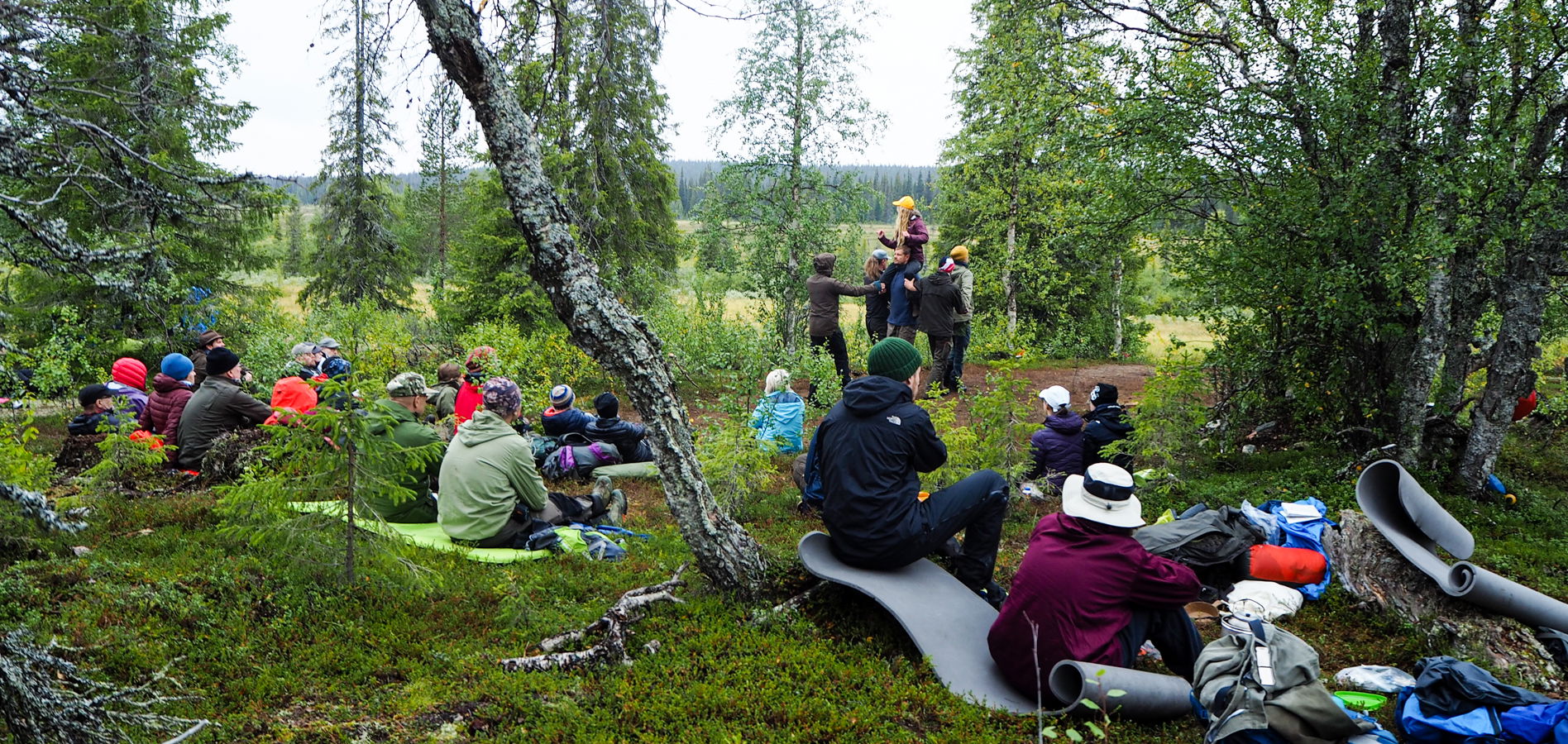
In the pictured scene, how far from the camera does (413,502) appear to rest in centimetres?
717

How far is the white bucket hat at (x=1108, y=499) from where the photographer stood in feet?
14.1

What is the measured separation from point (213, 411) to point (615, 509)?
4.32 m

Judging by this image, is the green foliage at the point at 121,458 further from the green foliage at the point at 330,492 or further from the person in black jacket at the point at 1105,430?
the person in black jacket at the point at 1105,430

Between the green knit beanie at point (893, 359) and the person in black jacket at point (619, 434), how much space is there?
4.17 m

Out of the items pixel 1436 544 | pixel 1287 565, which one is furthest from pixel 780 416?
pixel 1436 544

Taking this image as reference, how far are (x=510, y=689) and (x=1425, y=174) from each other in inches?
316

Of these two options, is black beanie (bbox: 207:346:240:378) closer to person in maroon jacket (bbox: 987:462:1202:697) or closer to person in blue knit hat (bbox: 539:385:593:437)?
person in blue knit hat (bbox: 539:385:593:437)

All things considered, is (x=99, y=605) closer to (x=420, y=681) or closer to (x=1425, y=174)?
(x=420, y=681)

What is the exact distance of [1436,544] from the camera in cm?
565

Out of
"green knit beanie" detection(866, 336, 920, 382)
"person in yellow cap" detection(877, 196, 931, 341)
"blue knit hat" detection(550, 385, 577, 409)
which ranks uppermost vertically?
"person in yellow cap" detection(877, 196, 931, 341)

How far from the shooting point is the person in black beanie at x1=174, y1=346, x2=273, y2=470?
8.15 meters

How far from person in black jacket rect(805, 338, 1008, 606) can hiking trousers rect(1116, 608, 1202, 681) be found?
3.93 feet

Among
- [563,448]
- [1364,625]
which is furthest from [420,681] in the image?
[1364,625]

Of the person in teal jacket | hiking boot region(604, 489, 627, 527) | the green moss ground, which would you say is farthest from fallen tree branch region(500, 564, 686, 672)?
the person in teal jacket
